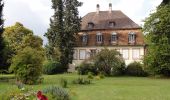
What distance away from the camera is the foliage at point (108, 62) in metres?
57.6

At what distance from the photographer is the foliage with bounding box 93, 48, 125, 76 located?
5756 cm

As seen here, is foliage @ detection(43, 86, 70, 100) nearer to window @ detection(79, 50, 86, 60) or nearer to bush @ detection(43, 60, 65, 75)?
bush @ detection(43, 60, 65, 75)

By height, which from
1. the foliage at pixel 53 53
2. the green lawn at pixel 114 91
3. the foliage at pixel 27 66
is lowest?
the green lawn at pixel 114 91

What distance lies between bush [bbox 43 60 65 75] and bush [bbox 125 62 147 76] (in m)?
9.99

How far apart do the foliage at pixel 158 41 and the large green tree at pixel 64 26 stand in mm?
13338

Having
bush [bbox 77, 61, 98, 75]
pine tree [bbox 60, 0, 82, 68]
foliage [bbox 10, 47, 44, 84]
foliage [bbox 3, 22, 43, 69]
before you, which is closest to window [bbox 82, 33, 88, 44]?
pine tree [bbox 60, 0, 82, 68]

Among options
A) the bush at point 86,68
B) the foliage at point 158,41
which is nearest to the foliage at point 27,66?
the foliage at point 158,41

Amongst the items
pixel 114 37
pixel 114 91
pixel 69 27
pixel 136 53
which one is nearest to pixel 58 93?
pixel 114 91

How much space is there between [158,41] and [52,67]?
15901 mm

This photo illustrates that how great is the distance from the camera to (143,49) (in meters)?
67.0

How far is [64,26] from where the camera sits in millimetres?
64625

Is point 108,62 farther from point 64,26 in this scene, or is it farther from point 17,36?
point 17,36

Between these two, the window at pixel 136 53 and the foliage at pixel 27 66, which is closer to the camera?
the foliage at pixel 27 66

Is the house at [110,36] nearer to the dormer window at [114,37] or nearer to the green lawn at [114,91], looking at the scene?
the dormer window at [114,37]
